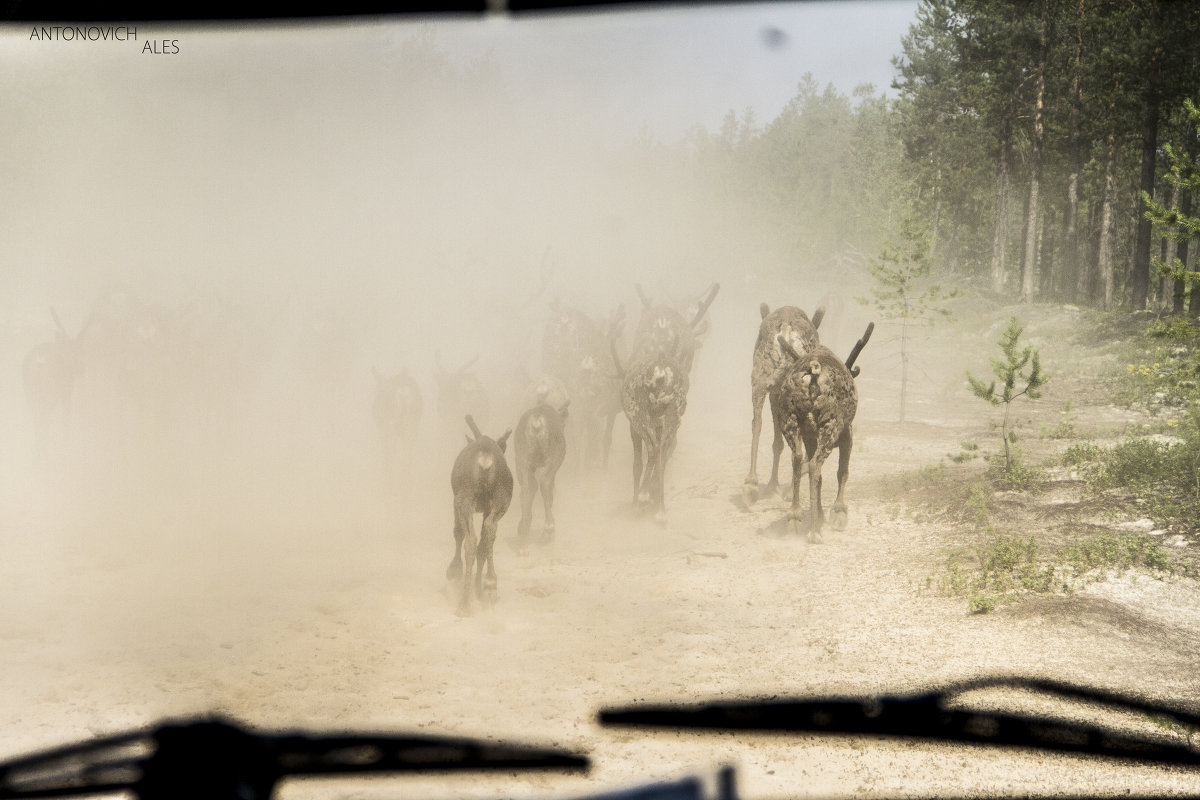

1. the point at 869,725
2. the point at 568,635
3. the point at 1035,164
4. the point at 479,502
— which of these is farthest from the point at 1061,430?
the point at 1035,164

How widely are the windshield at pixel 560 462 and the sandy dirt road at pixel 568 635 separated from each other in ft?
0.19

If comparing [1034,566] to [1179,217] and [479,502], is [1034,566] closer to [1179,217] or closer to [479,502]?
[1179,217]

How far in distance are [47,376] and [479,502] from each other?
44.0 ft

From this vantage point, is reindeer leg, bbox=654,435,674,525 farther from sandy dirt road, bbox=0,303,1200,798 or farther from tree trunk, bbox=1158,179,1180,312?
tree trunk, bbox=1158,179,1180,312

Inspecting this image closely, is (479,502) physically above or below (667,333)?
below

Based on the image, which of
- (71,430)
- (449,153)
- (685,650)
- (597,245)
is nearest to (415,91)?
(449,153)

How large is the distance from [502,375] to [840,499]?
10.6m

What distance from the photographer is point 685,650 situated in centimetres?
960

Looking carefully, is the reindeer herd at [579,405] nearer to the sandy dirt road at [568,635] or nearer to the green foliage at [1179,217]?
the sandy dirt road at [568,635]

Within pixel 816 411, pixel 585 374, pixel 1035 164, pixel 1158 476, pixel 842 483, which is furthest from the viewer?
pixel 1035 164

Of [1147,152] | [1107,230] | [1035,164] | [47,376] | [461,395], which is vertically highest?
[1035,164]

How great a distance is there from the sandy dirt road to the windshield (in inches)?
2.2

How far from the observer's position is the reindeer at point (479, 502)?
10.9 m

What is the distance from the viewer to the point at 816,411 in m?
13.4
